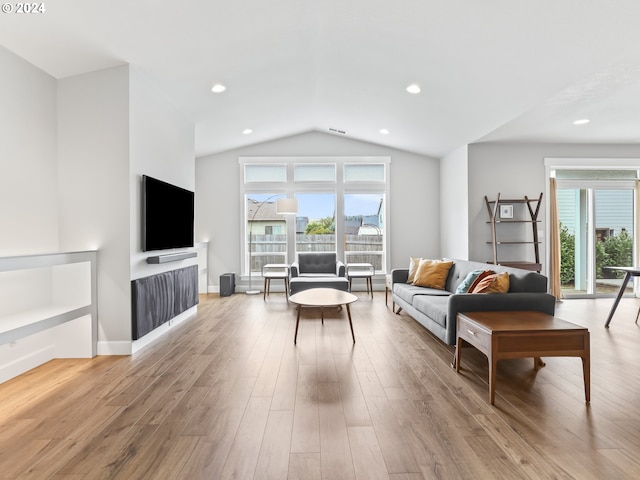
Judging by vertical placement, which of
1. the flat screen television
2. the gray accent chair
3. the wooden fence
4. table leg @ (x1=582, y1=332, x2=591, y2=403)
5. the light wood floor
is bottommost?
the light wood floor

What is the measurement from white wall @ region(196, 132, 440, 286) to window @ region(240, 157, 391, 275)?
18cm

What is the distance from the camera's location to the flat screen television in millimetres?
3791

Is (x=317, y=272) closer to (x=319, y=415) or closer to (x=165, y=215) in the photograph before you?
(x=165, y=215)

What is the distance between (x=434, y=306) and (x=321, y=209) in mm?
4280

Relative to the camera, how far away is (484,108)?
467 centimetres

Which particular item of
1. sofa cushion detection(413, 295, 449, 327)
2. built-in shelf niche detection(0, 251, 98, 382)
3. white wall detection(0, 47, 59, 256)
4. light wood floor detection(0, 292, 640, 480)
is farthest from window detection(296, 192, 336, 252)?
white wall detection(0, 47, 59, 256)

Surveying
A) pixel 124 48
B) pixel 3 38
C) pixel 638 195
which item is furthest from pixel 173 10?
pixel 638 195

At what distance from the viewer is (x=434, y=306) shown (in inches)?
145

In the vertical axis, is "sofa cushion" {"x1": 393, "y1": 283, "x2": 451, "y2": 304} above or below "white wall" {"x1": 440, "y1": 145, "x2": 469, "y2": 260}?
below

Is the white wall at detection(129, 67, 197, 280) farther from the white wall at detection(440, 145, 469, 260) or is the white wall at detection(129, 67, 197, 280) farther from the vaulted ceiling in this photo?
the white wall at detection(440, 145, 469, 260)

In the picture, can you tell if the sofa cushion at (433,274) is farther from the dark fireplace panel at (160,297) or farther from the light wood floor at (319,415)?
the dark fireplace panel at (160,297)

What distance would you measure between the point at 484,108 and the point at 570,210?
10.4ft

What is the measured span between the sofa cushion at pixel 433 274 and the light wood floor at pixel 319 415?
3.97 ft

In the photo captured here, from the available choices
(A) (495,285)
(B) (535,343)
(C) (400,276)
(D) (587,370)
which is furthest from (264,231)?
(D) (587,370)
